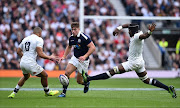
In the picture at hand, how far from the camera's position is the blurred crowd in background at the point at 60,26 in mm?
23625

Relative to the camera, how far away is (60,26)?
24.9 m

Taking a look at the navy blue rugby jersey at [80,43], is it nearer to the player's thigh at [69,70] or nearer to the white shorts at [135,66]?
the player's thigh at [69,70]

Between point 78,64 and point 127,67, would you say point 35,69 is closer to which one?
point 78,64

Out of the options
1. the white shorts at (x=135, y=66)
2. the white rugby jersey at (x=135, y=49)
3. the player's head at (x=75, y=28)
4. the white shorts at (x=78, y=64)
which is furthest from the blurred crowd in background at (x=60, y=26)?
the white shorts at (x=135, y=66)

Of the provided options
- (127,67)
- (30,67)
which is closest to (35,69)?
(30,67)

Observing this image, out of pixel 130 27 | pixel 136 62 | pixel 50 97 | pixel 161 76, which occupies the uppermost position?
→ pixel 130 27

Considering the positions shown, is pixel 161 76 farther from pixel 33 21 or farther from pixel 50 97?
pixel 50 97

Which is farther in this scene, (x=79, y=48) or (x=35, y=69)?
(x=79, y=48)

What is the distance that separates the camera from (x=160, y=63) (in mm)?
24094

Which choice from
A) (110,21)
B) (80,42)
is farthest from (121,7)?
(80,42)

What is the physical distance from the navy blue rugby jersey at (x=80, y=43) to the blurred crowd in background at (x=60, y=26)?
11.8m

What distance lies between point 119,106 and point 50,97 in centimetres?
277

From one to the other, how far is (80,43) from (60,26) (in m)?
13.5

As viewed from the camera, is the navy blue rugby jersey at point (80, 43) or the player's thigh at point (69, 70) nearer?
the player's thigh at point (69, 70)
